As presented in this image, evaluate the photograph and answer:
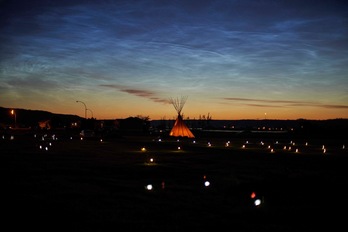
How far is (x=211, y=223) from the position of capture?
29.7 feet

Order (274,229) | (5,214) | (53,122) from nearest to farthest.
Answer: (274,229)
(5,214)
(53,122)

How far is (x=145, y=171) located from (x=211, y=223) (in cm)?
972

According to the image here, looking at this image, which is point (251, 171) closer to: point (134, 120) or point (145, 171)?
point (145, 171)

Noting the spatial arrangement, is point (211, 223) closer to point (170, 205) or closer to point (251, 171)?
point (170, 205)

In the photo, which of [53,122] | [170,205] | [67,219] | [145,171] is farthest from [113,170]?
[53,122]

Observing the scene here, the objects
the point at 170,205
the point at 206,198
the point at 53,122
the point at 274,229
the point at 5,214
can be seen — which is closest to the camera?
the point at 274,229

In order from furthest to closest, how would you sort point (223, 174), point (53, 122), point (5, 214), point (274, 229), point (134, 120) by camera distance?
point (53, 122)
point (134, 120)
point (223, 174)
point (5, 214)
point (274, 229)

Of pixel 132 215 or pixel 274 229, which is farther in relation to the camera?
pixel 132 215

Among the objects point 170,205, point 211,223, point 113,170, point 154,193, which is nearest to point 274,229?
point 211,223

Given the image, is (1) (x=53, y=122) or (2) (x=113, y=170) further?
(1) (x=53, y=122)

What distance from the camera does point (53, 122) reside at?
125812mm

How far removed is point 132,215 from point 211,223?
2.15 meters

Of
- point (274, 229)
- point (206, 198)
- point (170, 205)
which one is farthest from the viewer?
point (206, 198)

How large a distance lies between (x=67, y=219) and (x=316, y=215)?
669cm
